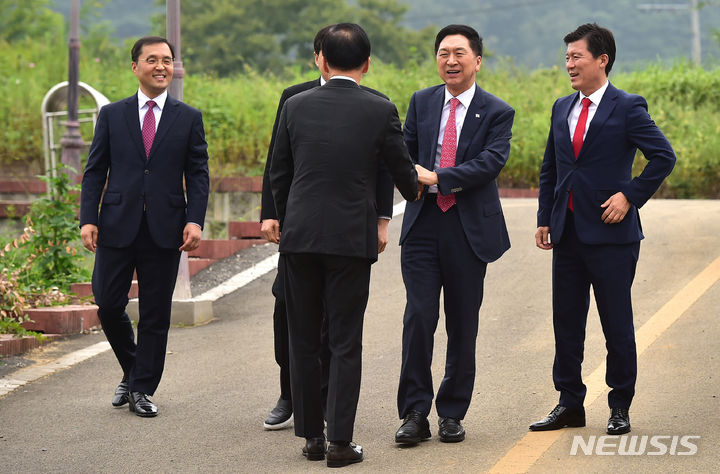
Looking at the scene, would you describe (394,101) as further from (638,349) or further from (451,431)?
(451,431)

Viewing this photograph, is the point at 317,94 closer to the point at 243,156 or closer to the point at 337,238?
the point at 337,238

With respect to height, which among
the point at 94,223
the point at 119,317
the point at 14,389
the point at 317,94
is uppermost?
the point at 317,94

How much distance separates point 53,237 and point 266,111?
8469 mm

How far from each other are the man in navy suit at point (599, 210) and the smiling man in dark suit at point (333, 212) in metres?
0.96

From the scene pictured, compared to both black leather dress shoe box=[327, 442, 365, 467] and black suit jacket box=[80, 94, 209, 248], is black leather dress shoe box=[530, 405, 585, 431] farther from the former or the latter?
black suit jacket box=[80, 94, 209, 248]

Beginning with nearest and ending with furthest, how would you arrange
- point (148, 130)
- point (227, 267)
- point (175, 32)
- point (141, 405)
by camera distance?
point (141, 405)
point (148, 130)
point (175, 32)
point (227, 267)

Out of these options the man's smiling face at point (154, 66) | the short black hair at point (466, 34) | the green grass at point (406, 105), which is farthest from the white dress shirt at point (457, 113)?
the green grass at point (406, 105)

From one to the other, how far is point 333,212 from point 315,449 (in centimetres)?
119

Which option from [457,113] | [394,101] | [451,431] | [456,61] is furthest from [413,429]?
[394,101]

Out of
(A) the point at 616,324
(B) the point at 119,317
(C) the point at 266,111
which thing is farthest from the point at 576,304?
(C) the point at 266,111

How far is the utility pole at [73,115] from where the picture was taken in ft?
50.3

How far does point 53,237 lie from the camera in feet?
37.1

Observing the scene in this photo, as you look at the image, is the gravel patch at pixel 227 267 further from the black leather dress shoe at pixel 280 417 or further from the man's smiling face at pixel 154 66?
the black leather dress shoe at pixel 280 417

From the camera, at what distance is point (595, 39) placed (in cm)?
604
